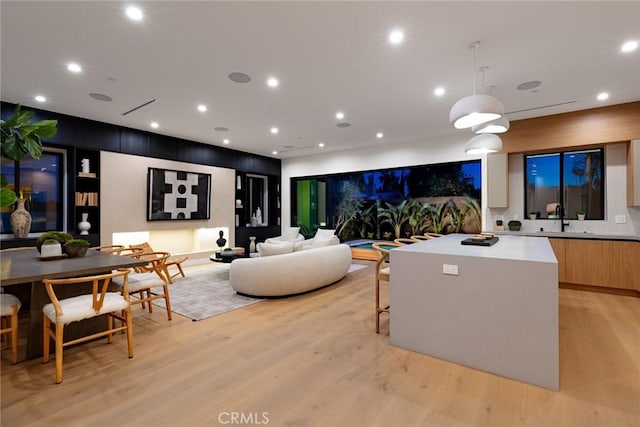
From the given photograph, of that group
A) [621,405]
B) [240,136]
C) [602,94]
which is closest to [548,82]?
[602,94]

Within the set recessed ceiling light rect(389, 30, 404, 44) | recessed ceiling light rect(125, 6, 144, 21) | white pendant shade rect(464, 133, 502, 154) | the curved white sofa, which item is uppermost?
recessed ceiling light rect(389, 30, 404, 44)

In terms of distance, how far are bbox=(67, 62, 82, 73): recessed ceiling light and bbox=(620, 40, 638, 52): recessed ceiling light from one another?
586cm

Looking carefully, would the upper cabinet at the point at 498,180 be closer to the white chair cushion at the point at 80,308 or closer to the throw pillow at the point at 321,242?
the throw pillow at the point at 321,242

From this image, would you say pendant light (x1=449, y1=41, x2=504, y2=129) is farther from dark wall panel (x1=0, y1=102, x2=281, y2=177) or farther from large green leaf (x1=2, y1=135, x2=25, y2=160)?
dark wall panel (x1=0, y1=102, x2=281, y2=177)

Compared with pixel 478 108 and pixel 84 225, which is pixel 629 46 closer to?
pixel 478 108

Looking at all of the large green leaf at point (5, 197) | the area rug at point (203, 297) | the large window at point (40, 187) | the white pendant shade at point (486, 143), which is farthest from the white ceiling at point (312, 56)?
the area rug at point (203, 297)

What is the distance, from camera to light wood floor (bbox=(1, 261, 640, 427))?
75.6 inches

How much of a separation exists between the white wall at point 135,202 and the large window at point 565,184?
22.7 feet

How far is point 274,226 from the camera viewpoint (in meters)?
9.41

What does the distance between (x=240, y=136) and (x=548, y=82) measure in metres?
5.56

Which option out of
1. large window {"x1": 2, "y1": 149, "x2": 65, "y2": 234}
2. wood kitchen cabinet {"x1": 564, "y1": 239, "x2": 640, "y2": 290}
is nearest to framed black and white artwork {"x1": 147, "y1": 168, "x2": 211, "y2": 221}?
large window {"x1": 2, "y1": 149, "x2": 65, "y2": 234}

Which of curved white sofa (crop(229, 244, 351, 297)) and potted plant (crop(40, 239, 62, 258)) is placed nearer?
potted plant (crop(40, 239, 62, 258))

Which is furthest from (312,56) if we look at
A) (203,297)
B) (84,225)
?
(84,225)

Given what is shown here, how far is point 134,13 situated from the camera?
2604 millimetres
